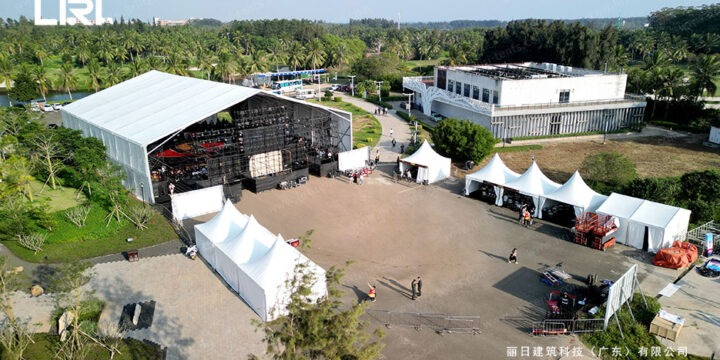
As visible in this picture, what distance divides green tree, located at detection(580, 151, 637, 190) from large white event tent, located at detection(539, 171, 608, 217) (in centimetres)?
471

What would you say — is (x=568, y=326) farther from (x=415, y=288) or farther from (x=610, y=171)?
(x=610, y=171)

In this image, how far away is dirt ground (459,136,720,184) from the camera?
36.3 metres

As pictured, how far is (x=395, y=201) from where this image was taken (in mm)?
30062

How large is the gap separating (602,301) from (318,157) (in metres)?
21.2

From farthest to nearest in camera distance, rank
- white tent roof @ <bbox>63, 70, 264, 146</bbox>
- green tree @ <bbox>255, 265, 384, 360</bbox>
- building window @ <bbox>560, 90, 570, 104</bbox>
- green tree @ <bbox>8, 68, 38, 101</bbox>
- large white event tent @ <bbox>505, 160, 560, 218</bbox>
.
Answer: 1. green tree @ <bbox>8, 68, 38, 101</bbox>
2. building window @ <bbox>560, 90, 570, 104</bbox>
3. white tent roof @ <bbox>63, 70, 264, 146</bbox>
4. large white event tent @ <bbox>505, 160, 560, 218</bbox>
5. green tree @ <bbox>255, 265, 384, 360</bbox>

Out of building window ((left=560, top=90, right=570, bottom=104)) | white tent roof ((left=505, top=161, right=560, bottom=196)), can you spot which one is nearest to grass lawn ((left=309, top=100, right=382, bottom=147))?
white tent roof ((left=505, top=161, right=560, bottom=196))

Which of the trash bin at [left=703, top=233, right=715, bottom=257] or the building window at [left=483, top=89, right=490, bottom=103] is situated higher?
the building window at [left=483, top=89, right=490, bottom=103]

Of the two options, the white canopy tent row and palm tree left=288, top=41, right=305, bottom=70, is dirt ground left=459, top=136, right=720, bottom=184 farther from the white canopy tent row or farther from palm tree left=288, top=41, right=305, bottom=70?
palm tree left=288, top=41, right=305, bottom=70

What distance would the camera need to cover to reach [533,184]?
91.2ft

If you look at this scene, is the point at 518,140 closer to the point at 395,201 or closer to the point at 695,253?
the point at 395,201

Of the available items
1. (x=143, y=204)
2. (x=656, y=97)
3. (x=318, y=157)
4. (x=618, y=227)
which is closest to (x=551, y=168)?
(x=618, y=227)

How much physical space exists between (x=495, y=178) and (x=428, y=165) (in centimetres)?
499

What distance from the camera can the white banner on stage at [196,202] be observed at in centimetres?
2672

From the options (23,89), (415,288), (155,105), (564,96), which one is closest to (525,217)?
(415,288)
